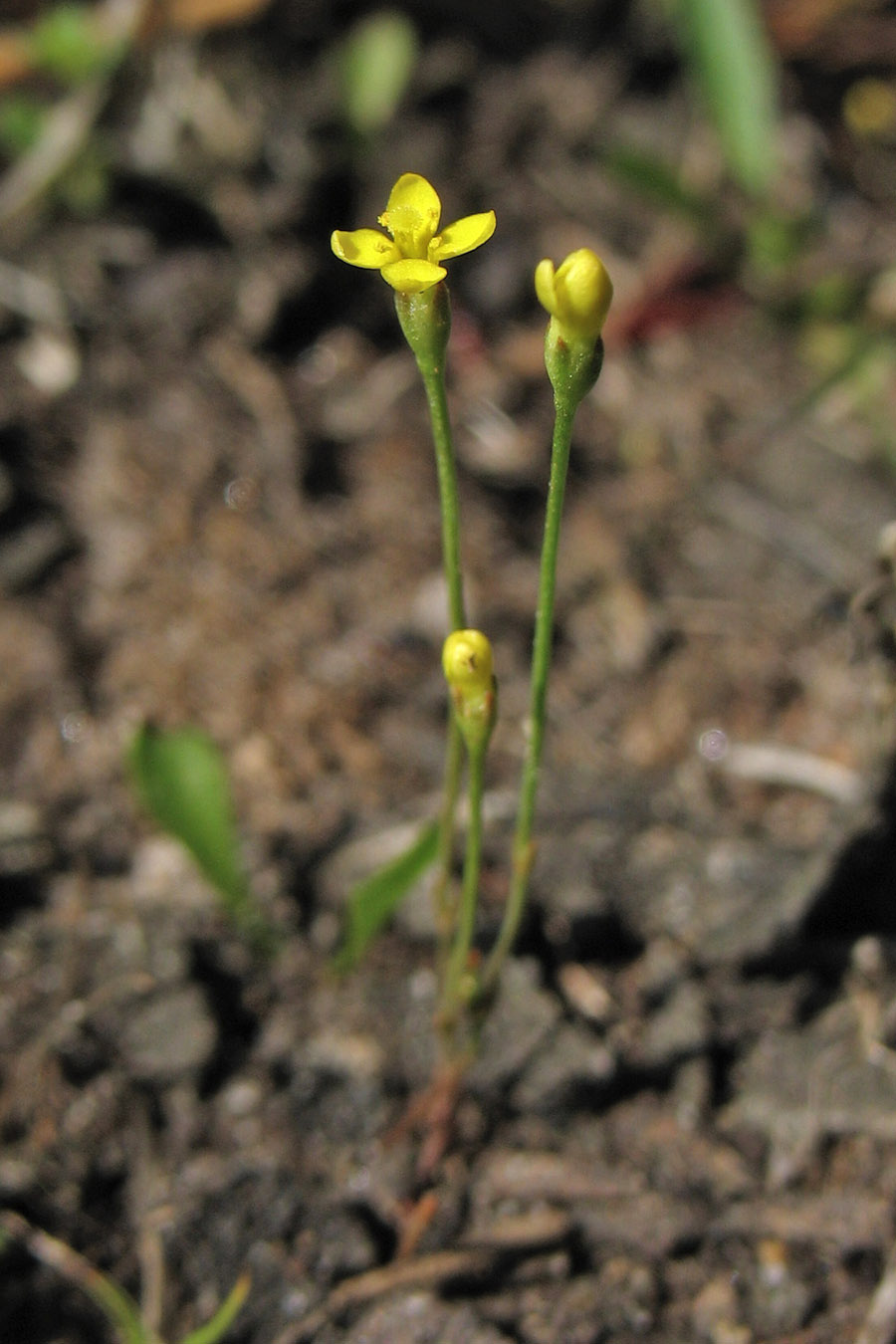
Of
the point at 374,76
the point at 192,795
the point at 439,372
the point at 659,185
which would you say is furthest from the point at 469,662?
the point at 374,76

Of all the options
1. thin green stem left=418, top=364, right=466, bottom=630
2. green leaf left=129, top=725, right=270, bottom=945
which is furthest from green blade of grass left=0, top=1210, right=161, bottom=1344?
thin green stem left=418, top=364, right=466, bottom=630

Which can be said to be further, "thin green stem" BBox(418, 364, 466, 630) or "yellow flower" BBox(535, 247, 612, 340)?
"thin green stem" BBox(418, 364, 466, 630)

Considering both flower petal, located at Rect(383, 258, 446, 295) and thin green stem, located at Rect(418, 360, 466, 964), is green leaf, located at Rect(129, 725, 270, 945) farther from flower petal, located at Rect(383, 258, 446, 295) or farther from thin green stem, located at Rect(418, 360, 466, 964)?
flower petal, located at Rect(383, 258, 446, 295)

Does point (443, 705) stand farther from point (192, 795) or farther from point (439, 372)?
point (439, 372)

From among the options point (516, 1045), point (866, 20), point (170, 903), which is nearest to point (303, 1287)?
point (516, 1045)

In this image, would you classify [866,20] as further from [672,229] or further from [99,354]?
[99,354]
